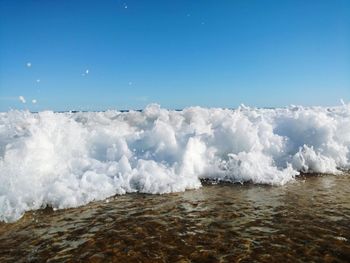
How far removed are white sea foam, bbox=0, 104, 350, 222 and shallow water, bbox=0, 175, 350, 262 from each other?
75 centimetres

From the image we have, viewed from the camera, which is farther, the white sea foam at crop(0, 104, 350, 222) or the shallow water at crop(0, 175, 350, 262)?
the white sea foam at crop(0, 104, 350, 222)

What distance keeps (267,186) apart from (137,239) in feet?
15.0

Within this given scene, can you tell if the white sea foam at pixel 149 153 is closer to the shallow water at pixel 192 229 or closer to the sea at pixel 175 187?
the sea at pixel 175 187

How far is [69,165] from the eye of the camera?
9.70 metres

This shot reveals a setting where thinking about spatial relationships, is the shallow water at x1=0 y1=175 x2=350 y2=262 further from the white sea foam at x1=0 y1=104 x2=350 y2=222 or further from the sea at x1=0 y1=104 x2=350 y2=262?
the white sea foam at x1=0 y1=104 x2=350 y2=222

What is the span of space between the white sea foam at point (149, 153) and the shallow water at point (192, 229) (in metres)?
0.75

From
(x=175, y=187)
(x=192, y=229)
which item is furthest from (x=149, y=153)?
(x=192, y=229)

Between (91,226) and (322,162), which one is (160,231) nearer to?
(91,226)

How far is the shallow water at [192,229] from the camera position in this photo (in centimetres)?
510

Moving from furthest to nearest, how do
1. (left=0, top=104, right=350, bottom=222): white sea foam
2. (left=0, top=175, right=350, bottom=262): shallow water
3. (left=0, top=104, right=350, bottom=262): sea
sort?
1. (left=0, top=104, right=350, bottom=222): white sea foam
2. (left=0, top=104, right=350, bottom=262): sea
3. (left=0, top=175, right=350, bottom=262): shallow water

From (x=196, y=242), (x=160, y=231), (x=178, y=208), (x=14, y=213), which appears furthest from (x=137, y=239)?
(x=14, y=213)

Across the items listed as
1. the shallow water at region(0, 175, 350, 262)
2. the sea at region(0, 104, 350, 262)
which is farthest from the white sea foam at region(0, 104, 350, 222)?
the shallow water at region(0, 175, 350, 262)

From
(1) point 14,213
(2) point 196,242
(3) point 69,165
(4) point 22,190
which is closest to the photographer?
(2) point 196,242

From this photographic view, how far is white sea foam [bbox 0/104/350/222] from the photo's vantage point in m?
8.42
